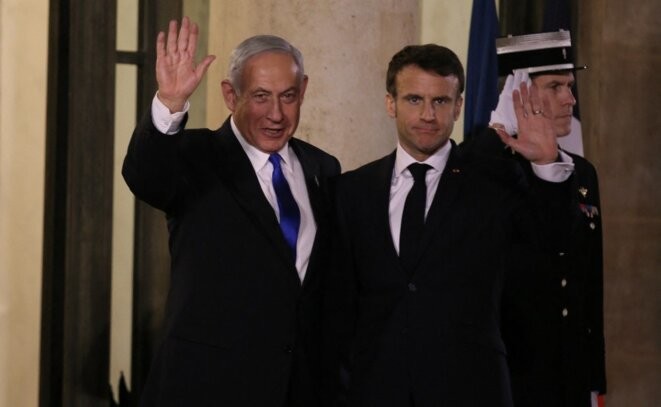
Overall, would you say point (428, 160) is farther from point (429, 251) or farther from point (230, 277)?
point (230, 277)

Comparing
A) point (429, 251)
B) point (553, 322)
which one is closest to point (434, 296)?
point (429, 251)

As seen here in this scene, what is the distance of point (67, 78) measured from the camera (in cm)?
557

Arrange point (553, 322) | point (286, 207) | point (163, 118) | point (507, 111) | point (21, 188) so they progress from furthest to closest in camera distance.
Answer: point (21, 188) < point (507, 111) < point (553, 322) < point (286, 207) < point (163, 118)

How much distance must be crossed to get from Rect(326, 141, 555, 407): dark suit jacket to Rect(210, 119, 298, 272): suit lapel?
0.26 metres

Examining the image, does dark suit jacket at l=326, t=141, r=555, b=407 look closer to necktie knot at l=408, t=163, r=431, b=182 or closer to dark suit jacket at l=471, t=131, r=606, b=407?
necktie knot at l=408, t=163, r=431, b=182

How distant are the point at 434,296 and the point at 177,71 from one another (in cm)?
96

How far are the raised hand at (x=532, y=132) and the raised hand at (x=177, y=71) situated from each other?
94 cm

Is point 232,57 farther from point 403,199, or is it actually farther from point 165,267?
point 165,267

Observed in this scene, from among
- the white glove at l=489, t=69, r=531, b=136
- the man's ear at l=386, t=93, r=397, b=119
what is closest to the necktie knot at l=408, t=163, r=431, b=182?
the man's ear at l=386, t=93, r=397, b=119

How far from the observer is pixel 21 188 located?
5.65 m

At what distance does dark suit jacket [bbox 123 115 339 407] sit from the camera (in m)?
3.32

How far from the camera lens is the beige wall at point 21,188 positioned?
5.59 meters

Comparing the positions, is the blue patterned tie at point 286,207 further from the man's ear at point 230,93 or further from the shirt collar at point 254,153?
the man's ear at point 230,93

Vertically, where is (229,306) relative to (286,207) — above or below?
below
